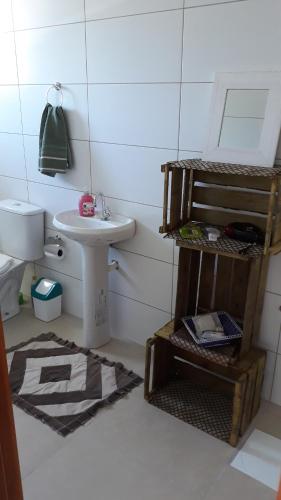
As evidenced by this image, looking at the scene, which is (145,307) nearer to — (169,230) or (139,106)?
(169,230)

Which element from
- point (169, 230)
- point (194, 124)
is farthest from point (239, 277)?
point (194, 124)

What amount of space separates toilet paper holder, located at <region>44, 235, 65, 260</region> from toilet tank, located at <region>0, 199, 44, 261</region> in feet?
0.20

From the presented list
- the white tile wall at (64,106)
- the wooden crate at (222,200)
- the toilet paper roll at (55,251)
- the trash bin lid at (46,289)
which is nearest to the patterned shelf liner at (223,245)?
the wooden crate at (222,200)

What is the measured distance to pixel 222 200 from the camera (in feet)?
5.94

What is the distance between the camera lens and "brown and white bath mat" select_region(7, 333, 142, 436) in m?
1.94

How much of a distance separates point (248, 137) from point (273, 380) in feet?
3.88

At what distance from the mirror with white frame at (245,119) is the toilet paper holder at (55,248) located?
4.21ft

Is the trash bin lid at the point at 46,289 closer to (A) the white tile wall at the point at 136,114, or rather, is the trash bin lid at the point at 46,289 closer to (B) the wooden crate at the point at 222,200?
(A) the white tile wall at the point at 136,114

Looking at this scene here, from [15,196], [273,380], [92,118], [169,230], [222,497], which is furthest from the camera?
[15,196]

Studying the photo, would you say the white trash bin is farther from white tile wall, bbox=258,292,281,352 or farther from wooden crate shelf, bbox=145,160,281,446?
white tile wall, bbox=258,292,281,352

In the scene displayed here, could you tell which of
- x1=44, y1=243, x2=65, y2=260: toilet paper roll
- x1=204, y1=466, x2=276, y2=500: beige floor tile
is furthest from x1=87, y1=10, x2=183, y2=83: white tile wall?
x1=204, y1=466, x2=276, y2=500: beige floor tile

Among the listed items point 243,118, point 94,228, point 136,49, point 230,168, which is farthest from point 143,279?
point 136,49

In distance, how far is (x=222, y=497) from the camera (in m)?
1.53

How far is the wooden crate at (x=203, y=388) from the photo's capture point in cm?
176
